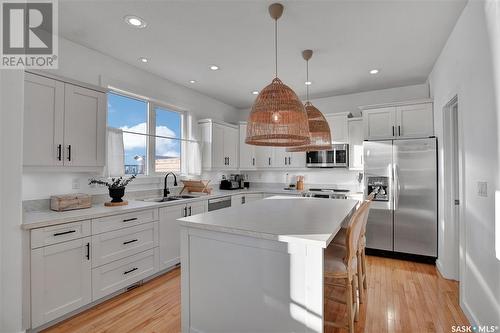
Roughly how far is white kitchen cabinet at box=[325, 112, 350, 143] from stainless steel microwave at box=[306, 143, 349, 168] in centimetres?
12

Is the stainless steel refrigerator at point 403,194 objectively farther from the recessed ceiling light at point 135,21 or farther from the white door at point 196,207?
the recessed ceiling light at point 135,21

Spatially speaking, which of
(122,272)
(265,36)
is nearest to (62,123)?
(122,272)

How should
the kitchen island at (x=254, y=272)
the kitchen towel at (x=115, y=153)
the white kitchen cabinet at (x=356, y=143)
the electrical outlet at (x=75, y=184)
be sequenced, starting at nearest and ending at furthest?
the kitchen island at (x=254, y=272) → the electrical outlet at (x=75, y=184) → the kitchen towel at (x=115, y=153) → the white kitchen cabinet at (x=356, y=143)

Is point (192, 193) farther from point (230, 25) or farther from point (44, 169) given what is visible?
point (230, 25)

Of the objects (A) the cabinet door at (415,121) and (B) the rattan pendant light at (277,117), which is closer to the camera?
(B) the rattan pendant light at (277,117)

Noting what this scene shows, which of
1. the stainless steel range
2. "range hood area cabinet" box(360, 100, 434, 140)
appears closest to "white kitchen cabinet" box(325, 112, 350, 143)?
"range hood area cabinet" box(360, 100, 434, 140)

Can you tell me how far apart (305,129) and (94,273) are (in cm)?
232

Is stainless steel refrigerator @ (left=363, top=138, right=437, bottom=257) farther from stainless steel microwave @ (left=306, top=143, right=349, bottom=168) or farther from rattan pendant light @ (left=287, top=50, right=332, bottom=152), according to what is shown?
rattan pendant light @ (left=287, top=50, right=332, bottom=152)

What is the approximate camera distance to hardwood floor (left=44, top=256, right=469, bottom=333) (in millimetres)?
2064

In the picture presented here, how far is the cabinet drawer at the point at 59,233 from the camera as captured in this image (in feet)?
6.48

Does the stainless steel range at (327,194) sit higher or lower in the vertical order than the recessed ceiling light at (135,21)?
lower

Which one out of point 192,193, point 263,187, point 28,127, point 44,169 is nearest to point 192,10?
point 28,127

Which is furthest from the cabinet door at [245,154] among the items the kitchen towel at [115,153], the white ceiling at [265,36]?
the kitchen towel at [115,153]

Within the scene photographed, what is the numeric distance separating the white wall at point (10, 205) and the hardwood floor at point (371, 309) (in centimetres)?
38
